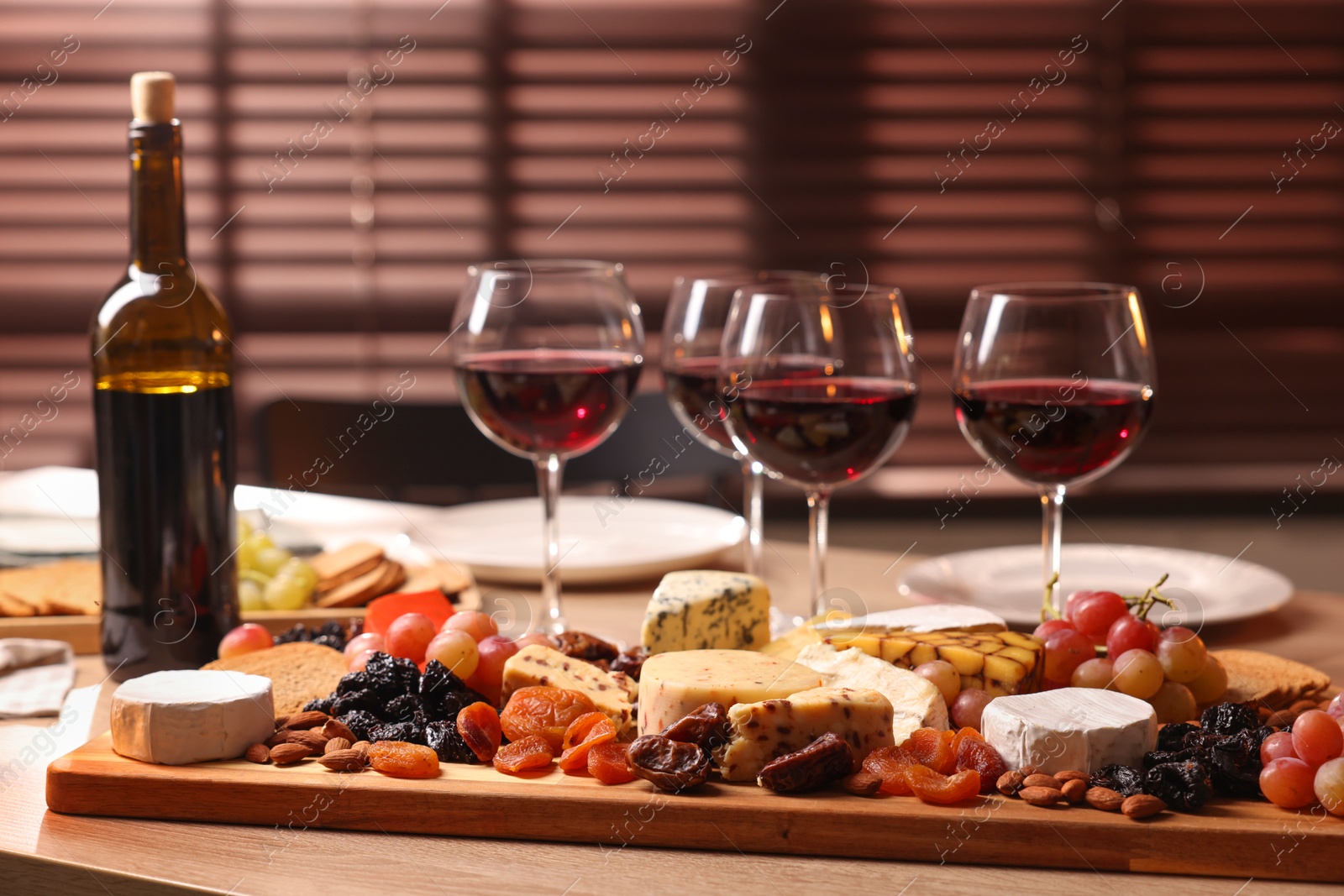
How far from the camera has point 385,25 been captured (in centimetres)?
318

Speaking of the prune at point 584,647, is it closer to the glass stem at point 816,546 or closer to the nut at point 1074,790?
the glass stem at point 816,546

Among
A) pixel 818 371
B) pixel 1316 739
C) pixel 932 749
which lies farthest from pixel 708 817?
pixel 818 371

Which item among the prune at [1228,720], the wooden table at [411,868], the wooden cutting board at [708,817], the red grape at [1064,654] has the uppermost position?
the red grape at [1064,654]

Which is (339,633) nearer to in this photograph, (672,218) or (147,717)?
(147,717)

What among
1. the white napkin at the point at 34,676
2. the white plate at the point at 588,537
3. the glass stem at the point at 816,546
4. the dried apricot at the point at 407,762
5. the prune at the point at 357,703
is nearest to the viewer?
the dried apricot at the point at 407,762

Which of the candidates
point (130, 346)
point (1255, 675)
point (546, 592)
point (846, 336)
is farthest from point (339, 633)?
point (1255, 675)

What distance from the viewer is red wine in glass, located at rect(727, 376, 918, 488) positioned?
112 cm

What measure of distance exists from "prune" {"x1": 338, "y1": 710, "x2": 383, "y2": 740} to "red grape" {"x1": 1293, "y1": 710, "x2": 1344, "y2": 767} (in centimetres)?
59

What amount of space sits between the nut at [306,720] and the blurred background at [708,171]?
90.9 inches

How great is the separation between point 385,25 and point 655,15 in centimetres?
65

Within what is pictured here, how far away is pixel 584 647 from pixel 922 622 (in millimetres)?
265

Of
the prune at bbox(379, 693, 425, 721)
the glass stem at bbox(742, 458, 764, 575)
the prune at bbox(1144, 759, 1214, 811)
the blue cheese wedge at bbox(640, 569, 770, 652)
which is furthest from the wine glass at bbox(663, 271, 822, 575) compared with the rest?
the prune at bbox(1144, 759, 1214, 811)

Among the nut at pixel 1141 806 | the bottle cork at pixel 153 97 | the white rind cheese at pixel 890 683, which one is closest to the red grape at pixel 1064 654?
the white rind cheese at pixel 890 683

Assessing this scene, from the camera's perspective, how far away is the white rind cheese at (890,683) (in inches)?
34.4
